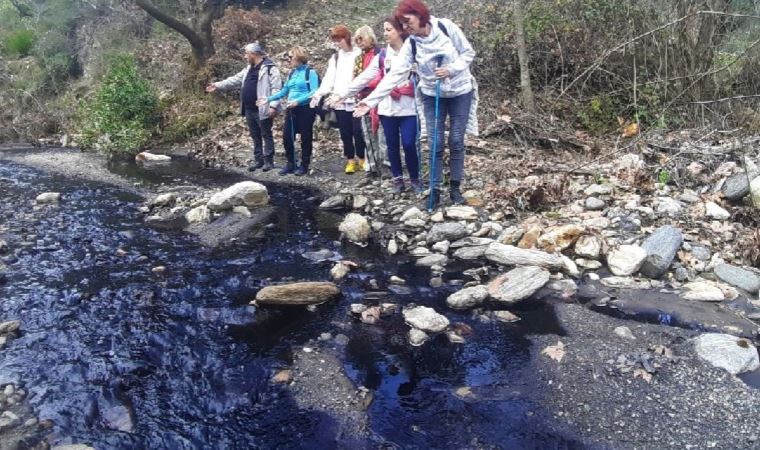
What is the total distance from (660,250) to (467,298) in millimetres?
1813

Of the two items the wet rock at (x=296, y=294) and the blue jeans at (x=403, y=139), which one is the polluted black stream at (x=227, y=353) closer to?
the wet rock at (x=296, y=294)

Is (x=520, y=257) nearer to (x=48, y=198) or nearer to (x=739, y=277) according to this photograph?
(x=739, y=277)

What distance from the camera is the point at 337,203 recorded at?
696cm

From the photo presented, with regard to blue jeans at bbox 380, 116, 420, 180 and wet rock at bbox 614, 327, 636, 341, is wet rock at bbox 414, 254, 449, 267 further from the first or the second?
wet rock at bbox 614, 327, 636, 341

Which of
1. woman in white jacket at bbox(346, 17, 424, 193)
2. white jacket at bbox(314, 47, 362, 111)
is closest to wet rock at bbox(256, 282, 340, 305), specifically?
woman in white jacket at bbox(346, 17, 424, 193)

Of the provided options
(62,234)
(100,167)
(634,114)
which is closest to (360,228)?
(62,234)

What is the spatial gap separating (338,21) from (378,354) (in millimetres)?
12793

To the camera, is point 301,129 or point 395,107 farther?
point 301,129

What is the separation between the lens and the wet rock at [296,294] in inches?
183

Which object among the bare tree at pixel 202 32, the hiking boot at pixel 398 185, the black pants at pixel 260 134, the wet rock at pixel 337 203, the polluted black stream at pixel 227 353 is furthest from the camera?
the bare tree at pixel 202 32

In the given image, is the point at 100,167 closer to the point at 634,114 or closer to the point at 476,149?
the point at 476,149

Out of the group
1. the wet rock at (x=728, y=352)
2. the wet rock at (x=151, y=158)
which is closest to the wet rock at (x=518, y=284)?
the wet rock at (x=728, y=352)

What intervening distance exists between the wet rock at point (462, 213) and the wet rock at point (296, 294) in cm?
190

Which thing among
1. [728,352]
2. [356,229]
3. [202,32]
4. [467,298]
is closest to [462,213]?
[356,229]
